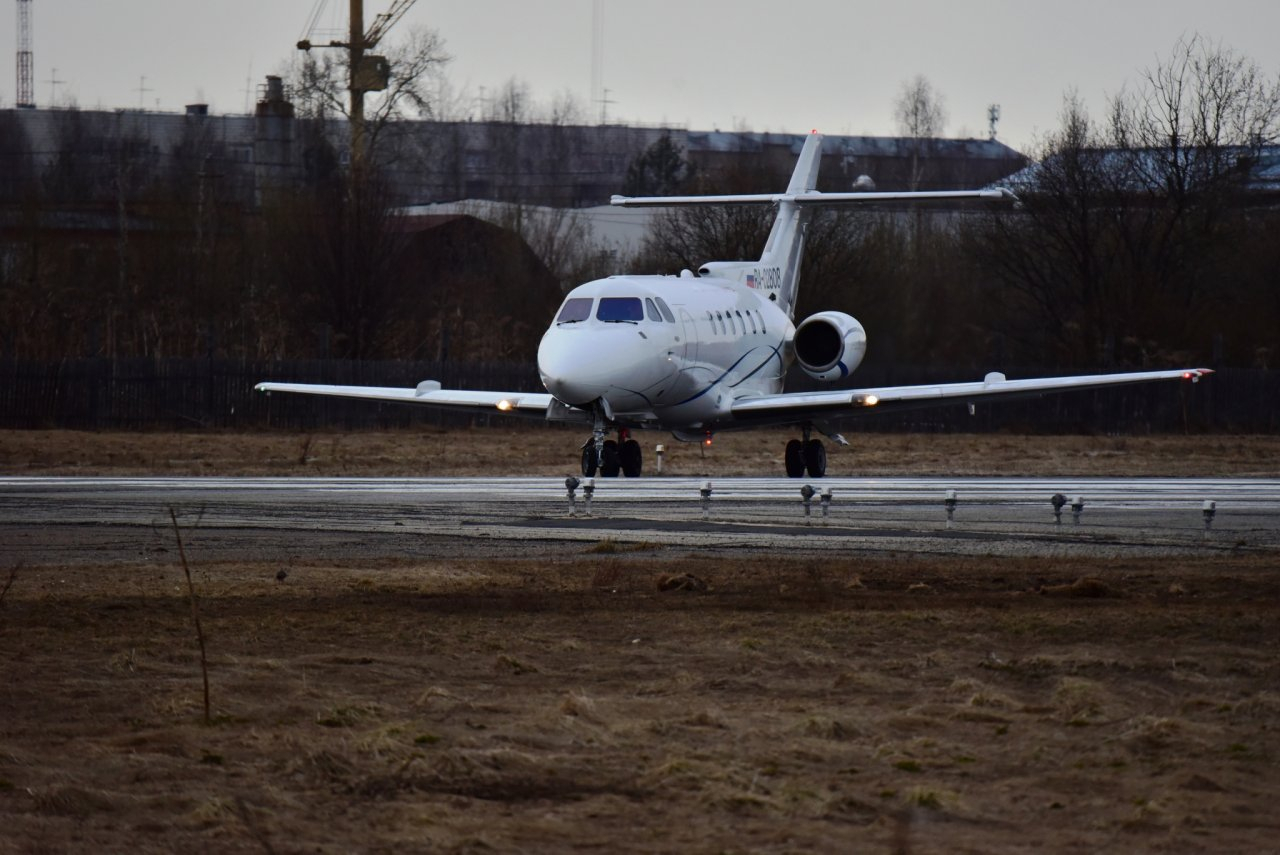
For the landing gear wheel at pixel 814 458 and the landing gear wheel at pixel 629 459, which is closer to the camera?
the landing gear wheel at pixel 629 459

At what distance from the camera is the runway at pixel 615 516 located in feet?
50.0

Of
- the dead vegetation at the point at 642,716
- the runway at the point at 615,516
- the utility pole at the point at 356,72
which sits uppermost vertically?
the utility pole at the point at 356,72

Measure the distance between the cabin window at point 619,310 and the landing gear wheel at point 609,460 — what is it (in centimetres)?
197

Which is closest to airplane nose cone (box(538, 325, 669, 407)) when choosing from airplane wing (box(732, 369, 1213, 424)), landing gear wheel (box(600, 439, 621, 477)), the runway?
landing gear wheel (box(600, 439, 621, 477))

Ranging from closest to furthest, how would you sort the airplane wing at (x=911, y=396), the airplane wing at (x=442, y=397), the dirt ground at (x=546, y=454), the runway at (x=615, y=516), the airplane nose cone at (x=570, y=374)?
the runway at (x=615, y=516), the airplane nose cone at (x=570, y=374), the airplane wing at (x=911, y=396), the airplane wing at (x=442, y=397), the dirt ground at (x=546, y=454)

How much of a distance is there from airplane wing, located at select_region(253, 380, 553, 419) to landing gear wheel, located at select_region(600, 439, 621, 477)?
1236 mm

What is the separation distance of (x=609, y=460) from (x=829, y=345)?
18.0 feet

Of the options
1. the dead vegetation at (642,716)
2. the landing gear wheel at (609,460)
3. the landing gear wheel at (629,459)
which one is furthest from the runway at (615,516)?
the dead vegetation at (642,716)

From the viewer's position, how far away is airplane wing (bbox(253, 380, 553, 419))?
25.8 metres

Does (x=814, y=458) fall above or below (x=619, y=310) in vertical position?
below

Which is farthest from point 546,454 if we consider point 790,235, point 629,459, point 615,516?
point 615,516

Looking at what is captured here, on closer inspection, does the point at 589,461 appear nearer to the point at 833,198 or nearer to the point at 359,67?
the point at 833,198

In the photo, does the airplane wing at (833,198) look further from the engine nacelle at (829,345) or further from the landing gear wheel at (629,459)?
the landing gear wheel at (629,459)

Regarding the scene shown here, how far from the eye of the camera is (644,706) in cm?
791
